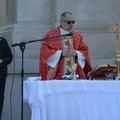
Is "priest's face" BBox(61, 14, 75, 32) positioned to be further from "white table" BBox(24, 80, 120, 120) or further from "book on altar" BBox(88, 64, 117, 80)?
"white table" BBox(24, 80, 120, 120)

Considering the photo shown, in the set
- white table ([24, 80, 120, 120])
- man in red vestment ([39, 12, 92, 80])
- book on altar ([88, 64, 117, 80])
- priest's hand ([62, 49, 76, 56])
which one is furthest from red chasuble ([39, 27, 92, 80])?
white table ([24, 80, 120, 120])

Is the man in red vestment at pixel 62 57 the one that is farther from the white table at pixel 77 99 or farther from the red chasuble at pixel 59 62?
the white table at pixel 77 99

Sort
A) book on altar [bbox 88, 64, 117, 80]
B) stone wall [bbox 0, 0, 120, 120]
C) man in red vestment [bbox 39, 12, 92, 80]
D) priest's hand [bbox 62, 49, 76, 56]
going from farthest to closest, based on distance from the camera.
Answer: stone wall [bbox 0, 0, 120, 120]
man in red vestment [bbox 39, 12, 92, 80]
priest's hand [bbox 62, 49, 76, 56]
book on altar [bbox 88, 64, 117, 80]

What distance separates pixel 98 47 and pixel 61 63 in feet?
4.84

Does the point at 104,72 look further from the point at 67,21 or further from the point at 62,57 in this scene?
the point at 67,21

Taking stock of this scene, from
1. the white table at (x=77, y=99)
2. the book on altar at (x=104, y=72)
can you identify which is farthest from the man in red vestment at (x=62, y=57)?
the white table at (x=77, y=99)

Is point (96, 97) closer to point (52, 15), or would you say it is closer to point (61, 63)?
point (61, 63)

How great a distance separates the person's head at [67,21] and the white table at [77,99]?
1249 mm

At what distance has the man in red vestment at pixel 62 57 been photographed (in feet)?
27.0

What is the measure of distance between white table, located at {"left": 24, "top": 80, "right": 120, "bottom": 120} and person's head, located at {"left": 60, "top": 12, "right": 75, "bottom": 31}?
1249 mm

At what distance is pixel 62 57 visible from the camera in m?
8.35

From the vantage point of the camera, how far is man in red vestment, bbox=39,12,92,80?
8.22m

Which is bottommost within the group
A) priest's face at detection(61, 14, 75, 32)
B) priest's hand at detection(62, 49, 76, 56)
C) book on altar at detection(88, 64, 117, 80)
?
book on altar at detection(88, 64, 117, 80)

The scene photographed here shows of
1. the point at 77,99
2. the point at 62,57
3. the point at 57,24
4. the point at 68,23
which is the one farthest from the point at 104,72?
the point at 57,24
